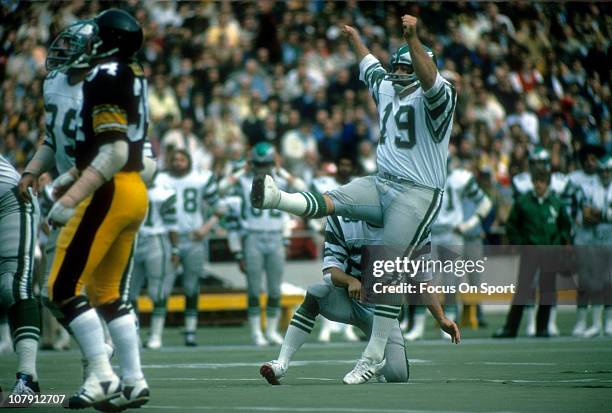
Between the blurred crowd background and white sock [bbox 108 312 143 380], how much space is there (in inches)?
459

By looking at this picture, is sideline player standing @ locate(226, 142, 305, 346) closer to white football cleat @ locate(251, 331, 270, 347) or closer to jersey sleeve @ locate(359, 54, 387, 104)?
white football cleat @ locate(251, 331, 270, 347)

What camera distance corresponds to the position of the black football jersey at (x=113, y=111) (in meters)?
7.41

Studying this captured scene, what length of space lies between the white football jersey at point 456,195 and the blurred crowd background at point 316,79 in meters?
1.47

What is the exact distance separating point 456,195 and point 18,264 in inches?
384

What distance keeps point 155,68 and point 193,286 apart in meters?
6.72

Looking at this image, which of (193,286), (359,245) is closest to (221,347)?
(193,286)

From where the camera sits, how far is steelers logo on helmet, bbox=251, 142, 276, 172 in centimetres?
1598

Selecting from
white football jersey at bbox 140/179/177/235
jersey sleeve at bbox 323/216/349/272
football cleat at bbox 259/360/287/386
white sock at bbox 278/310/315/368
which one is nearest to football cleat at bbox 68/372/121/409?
football cleat at bbox 259/360/287/386

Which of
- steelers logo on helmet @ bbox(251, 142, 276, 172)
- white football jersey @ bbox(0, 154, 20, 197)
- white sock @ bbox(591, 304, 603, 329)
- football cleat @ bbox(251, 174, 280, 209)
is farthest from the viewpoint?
white sock @ bbox(591, 304, 603, 329)

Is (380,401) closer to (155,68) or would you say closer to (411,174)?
(411,174)

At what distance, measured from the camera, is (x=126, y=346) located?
24.7 feet

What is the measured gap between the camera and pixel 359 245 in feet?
32.9

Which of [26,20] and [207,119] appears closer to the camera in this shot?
[26,20]

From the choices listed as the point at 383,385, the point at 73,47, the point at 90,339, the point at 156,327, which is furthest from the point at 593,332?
the point at 90,339
